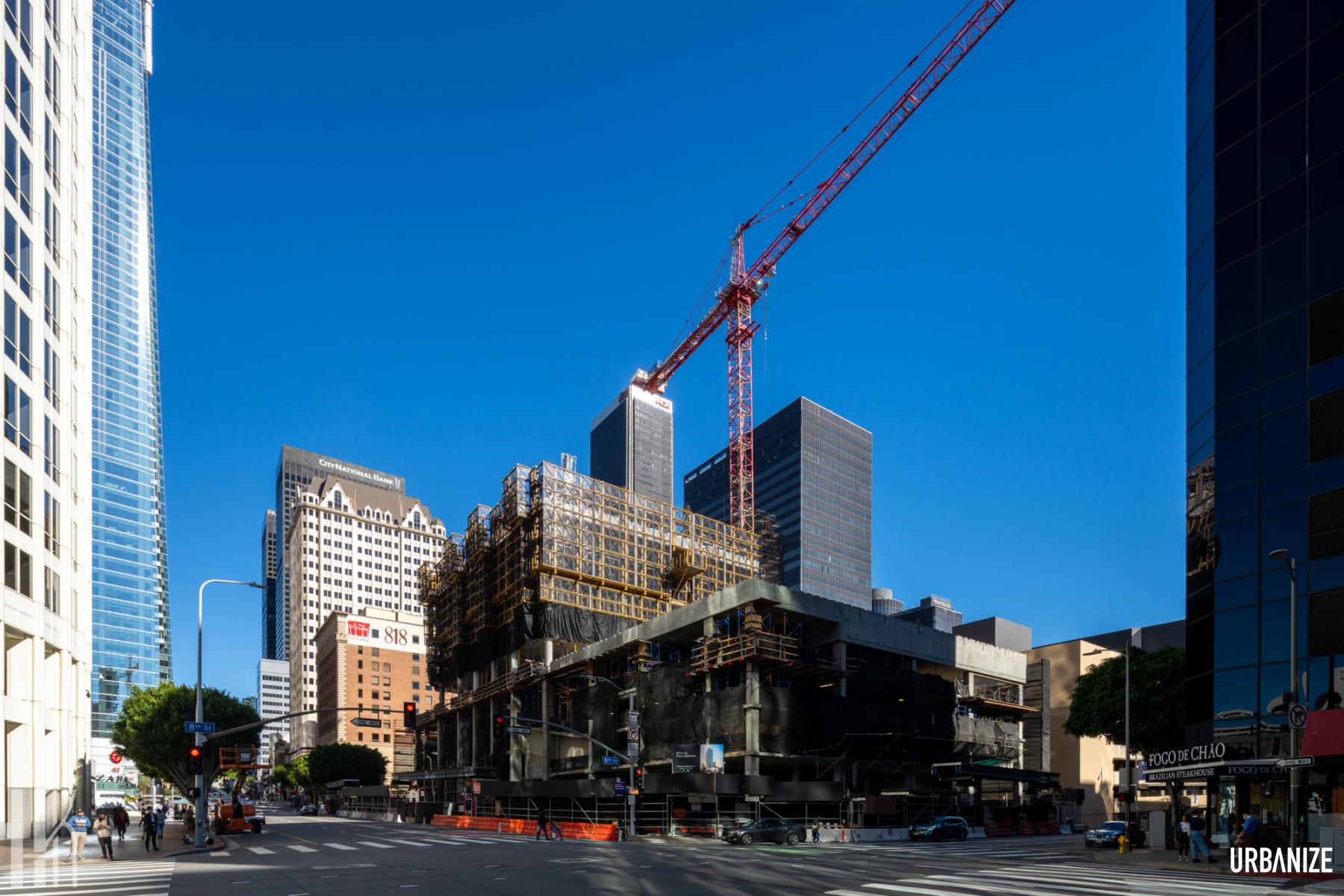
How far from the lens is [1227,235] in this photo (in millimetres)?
40469

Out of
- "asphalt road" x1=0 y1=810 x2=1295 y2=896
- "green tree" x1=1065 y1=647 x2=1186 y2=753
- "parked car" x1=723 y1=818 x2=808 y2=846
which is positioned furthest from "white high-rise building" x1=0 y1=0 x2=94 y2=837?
"green tree" x1=1065 y1=647 x2=1186 y2=753

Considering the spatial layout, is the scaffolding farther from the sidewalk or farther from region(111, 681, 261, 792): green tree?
the sidewalk

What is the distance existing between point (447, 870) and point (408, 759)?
171 meters

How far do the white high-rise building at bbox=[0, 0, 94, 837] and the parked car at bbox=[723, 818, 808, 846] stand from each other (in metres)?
31.2

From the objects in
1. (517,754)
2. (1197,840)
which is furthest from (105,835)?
(517,754)

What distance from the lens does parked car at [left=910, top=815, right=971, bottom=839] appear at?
55.7 meters

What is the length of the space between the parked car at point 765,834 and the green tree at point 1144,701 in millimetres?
24317

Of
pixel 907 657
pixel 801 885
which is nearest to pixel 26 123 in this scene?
pixel 801 885

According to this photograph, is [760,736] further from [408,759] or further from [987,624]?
[408,759]

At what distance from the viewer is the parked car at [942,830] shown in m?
55.7

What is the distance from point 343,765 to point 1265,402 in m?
135

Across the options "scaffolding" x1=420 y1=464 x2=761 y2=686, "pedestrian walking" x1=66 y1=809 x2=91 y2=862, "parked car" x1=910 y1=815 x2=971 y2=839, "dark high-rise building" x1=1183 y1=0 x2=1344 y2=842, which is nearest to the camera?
"dark high-rise building" x1=1183 y1=0 x2=1344 y2=842

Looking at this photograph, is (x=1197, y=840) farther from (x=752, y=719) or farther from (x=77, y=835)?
(x=77, y=835)

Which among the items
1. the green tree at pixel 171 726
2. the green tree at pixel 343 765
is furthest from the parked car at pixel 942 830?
the green tree at pixel 343 765
